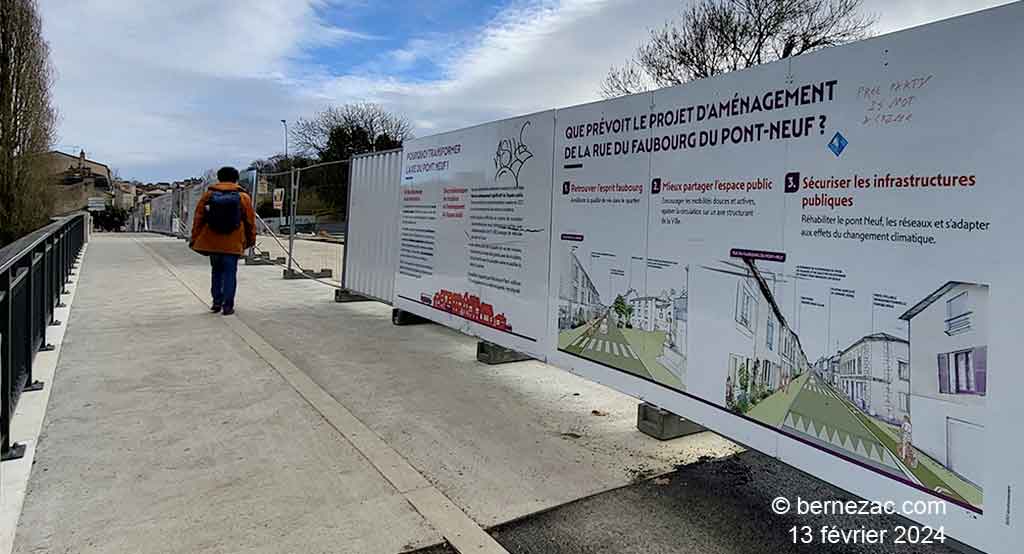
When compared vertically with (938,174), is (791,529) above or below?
below

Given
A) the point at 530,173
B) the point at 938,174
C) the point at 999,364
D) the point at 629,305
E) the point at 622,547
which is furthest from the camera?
the point at 530,173

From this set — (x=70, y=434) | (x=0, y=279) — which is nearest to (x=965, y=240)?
(x=0, y=279)

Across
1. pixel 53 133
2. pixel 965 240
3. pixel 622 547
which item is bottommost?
pixel 622 547

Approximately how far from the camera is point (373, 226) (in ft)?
27.6

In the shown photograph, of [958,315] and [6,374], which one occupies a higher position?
[958,315]

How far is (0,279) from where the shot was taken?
3258mm

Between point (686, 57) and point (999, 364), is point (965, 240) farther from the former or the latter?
point (686, 57)

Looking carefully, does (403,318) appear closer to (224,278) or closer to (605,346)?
(224,278)

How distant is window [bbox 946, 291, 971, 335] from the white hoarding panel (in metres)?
2.82

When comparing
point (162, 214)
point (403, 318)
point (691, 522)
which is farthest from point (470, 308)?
point (162, 214)

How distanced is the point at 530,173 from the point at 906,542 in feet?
11.2

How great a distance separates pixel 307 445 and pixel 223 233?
507 cm

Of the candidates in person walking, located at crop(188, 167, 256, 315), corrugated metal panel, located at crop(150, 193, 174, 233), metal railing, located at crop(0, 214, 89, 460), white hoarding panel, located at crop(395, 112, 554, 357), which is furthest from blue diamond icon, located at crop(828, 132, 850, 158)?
corrugated metal panel, located at crop(150, 193, 174, 233)

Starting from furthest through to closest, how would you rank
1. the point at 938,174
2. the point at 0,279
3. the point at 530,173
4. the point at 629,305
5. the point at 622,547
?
the point at 530,173, the point at 629,305, the point at 0,279, the point at 622,547, the point at 938,174
